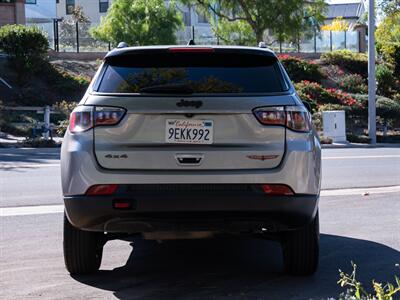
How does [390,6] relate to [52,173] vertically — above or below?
above

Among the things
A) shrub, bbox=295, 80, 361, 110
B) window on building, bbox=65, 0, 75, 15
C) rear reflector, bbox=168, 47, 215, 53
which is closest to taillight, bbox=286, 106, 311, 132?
rear reflector, bbox=168, 47, 215, 53

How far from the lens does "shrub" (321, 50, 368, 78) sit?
36344 mm

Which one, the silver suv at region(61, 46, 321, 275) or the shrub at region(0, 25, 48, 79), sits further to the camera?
the shrub at region(0, 25, 48, 79)

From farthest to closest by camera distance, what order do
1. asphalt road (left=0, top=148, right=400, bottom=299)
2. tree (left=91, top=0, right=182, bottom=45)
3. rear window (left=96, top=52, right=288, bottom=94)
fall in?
1. tree (left=91, top=0, right=182, bottom=45)
2. asphalt road (left=0, top=148, right=400, bottom=299)
3. rear window (left=96, top=52, right=288, bottom=94)

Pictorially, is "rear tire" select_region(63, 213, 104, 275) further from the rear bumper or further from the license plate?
the license plate

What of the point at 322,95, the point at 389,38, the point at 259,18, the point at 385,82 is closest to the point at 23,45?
the point at 322,95

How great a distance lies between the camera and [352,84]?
34.1 metres

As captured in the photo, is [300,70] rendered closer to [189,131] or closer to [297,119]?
[297,119]

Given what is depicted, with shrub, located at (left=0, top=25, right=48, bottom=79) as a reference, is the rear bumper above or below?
below

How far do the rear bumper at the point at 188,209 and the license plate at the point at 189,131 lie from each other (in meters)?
0.33

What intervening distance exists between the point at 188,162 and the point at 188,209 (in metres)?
0.34

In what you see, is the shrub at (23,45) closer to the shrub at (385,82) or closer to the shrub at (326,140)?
A: the shrub at (326,140)

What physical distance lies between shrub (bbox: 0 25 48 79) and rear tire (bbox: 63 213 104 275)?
21.7 meters

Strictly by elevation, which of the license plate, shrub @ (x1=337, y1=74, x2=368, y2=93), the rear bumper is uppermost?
shrub @ (x1=337, y1=74, x2=368, y2=93)
